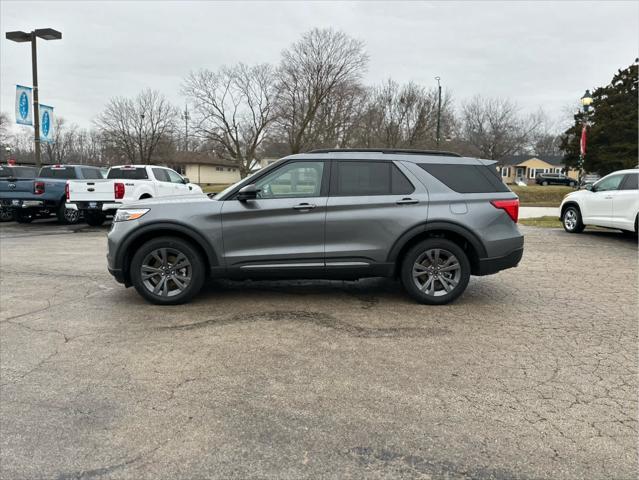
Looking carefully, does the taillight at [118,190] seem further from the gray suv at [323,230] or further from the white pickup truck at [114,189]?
the gray suv at [323,230]

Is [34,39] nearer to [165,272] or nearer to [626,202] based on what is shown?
[165,272]

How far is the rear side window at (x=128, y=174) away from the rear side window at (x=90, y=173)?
4.91 feet

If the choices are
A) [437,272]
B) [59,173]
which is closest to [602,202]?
[437,272]

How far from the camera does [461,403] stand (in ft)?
10.7

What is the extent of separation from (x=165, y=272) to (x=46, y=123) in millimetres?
15509

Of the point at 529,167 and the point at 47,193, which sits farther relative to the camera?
the point at 529,167

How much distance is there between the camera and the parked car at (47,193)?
1454cm

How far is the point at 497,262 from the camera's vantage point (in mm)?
5586

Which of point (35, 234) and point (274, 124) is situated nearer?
point (35, 234)

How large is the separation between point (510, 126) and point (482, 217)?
6236 cm

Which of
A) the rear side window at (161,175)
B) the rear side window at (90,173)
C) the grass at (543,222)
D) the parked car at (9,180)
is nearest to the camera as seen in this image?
the parked car at (9,180)

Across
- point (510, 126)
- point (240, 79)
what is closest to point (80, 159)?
point (240, 79)

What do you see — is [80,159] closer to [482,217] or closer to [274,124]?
[274,124]

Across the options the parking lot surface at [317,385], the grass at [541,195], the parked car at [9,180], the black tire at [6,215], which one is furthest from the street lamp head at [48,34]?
the grass at [541,195]
